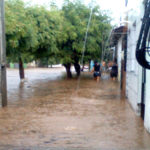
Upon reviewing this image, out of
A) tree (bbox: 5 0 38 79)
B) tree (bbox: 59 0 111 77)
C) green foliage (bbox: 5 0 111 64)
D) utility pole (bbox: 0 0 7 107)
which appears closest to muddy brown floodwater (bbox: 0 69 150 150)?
utility pole (bbox: 0 0 7 107)

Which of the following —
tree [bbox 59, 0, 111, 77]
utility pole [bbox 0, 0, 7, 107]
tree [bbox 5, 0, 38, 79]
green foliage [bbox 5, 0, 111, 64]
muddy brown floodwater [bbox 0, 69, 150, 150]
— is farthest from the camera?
tree [bbox 59, 0, 111, 77]

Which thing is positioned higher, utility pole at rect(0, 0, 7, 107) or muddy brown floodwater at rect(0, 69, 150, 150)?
utility pole at rect(0, 0, 7, 107)

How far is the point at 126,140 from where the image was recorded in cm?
532

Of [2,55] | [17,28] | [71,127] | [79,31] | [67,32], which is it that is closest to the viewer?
[71,127]

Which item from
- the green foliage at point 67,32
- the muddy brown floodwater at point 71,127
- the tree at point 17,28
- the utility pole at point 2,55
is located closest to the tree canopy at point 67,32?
the green foliage at point 67,32

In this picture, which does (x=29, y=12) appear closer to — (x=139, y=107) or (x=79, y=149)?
(x=139, y=107)

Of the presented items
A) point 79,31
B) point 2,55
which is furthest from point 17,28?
point 79,31

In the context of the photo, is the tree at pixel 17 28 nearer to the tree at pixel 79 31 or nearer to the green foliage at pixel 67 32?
the green foliage at pixel 67 32

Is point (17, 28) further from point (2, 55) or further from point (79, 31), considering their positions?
point (79, 31)

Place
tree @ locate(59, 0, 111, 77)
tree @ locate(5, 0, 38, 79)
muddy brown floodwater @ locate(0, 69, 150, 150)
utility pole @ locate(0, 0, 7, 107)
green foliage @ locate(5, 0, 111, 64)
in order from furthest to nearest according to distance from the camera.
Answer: tree @ locate(59, 0, 111, 77) < green foliage @ locate(5, 0, 111, 64) < tree @ locate(5, 0, 38, 79) < utility pole @ locate(0, 0, 7, 107) < muddy brown floodwater @ locate(0, 69, 150, 150)

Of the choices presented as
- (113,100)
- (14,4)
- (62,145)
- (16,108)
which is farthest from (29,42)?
(62,145)

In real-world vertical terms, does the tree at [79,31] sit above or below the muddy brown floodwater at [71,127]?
above

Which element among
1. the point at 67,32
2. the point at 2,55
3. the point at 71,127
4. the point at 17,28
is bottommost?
the point at 71,127

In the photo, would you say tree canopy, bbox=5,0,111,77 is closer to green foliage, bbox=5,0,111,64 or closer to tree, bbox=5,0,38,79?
green foliage, bbox=5,0,111,64
